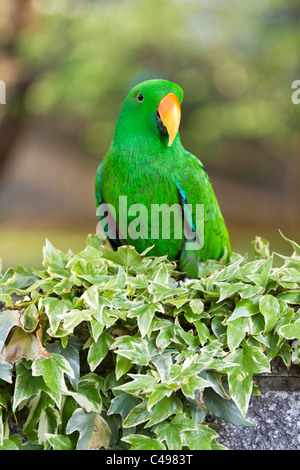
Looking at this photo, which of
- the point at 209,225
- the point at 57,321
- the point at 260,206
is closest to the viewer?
the point at 57,321

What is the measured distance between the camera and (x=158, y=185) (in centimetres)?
183

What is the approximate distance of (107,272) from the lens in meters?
1.58

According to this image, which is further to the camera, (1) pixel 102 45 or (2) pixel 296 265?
(1) pixel 102 45

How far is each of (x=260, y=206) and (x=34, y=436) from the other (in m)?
7.53

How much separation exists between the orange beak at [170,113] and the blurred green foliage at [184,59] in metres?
4.11

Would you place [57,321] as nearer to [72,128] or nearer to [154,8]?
[154,8]

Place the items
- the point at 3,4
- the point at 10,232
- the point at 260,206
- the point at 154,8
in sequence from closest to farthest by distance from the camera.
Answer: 1. the point at 3,4
2. the point at 154,8
3. the point at 10,232
4. the point at 260,206

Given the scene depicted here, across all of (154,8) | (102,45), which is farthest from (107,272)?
(154,8)

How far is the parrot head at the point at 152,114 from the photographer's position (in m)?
1.75

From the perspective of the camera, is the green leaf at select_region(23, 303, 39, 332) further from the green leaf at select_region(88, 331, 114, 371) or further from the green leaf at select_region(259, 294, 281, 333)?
the green leaf at select_region(259, 294, 281, 333)

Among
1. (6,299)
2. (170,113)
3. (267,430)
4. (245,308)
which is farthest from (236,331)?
(170,113)

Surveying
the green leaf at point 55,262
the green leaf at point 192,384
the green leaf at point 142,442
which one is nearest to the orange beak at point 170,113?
the green leaf at point 55,262

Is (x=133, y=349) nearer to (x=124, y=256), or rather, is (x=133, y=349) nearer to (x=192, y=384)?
(x=192, y=384)

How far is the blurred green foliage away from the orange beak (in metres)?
4.11
